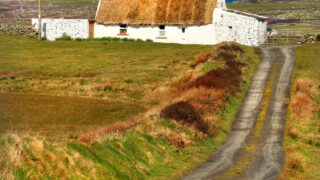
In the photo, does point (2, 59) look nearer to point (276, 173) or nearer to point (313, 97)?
point (313, 97)

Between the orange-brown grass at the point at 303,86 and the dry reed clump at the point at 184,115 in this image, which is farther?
the orange-brown grass at the point at 303,86

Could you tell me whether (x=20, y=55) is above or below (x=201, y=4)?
below

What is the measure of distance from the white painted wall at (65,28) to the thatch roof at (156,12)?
6.63ft

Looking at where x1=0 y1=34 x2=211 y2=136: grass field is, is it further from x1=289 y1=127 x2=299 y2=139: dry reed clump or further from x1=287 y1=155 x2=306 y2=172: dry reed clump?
x1=287 y1=155 x2=306 y2=172: dry reed clump

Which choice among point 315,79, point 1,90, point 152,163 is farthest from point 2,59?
point 152,163

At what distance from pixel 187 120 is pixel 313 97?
11658 millimetres

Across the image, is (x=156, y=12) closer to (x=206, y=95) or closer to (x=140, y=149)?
(x=206, y=95)

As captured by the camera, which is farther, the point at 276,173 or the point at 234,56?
the point at 234,56

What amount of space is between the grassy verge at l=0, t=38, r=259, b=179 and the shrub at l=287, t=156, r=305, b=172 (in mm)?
3164

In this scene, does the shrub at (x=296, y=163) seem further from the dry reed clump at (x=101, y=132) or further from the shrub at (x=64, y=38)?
the shrub at (x=64, y=38)

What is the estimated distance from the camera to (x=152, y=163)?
22.5m

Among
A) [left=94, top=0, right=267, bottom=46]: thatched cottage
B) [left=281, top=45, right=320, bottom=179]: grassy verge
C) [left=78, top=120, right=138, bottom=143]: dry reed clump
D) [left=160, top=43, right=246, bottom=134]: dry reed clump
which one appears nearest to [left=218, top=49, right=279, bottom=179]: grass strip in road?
[left=281, top=45, right=320, bottom=179]: grassy verge

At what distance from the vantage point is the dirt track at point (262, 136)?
22.8m

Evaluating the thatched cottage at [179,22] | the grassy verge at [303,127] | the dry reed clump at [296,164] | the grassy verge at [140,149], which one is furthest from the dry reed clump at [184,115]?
the thatched cottage at [179,22]
